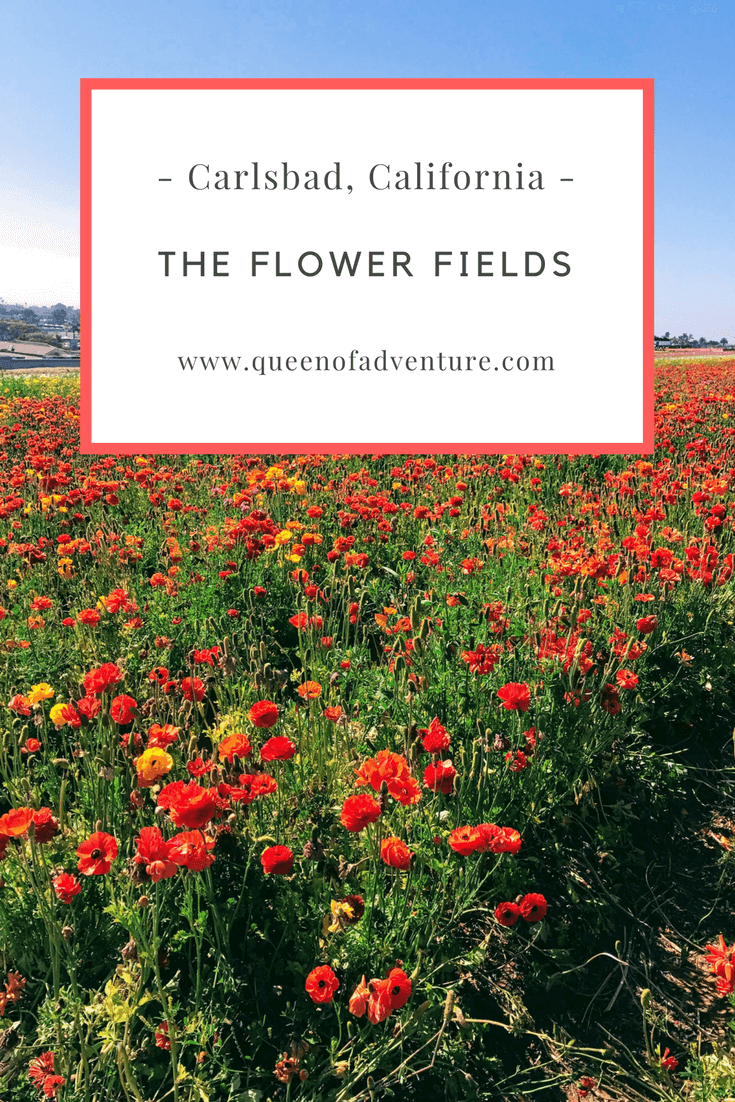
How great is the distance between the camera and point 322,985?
5.30ft

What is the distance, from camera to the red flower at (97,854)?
1.68 meters

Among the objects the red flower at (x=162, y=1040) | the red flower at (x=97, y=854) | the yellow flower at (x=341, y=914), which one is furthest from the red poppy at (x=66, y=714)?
the yellow flower at (x=341, y=914)

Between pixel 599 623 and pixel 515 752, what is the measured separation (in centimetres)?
129

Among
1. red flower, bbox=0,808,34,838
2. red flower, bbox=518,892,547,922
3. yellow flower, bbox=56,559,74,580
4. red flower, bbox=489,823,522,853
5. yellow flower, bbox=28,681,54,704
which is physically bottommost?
red flower, bbox=518,892,547,922

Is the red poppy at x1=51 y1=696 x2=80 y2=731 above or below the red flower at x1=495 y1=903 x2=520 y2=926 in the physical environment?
above

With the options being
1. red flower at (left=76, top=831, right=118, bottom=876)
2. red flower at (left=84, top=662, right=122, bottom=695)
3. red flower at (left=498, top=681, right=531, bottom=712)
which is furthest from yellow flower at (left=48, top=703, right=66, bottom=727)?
red flower at (left=498, top=681, right=531, bottom=712)

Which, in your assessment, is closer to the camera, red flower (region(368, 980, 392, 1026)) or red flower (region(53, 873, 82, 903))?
red flower (region(368, 980, 392, 1026))

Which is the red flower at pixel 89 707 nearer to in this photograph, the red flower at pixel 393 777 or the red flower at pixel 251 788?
the red flower at pixel 251 788

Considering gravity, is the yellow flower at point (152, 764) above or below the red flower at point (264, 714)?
below

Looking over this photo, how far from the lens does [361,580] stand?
164 inches

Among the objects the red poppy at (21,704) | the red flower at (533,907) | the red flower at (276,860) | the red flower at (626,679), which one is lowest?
the red flower at (533,907)

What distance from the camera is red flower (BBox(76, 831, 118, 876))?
1679 mm

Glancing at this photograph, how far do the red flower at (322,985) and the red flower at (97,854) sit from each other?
1.82ft

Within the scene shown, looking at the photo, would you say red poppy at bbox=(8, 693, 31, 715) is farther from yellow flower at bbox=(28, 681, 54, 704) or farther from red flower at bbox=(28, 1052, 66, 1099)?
red flower at bbox=(28, 1052, 66, 1099)
